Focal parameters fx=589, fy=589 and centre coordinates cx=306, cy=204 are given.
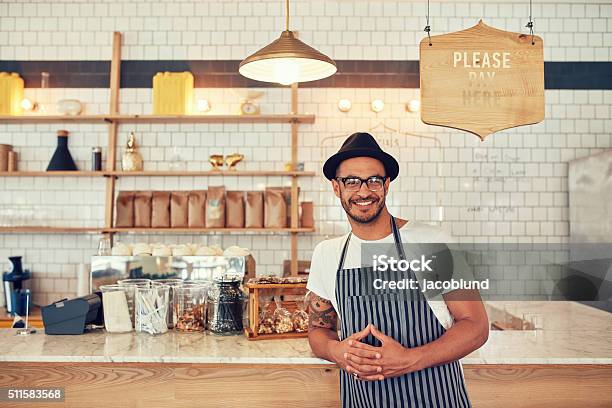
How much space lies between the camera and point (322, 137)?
5336mm

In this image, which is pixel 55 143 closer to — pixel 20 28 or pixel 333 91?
pixel 20 28

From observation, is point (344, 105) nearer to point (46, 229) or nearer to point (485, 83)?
point (485, 83)

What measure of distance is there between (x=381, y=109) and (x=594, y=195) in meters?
1.90

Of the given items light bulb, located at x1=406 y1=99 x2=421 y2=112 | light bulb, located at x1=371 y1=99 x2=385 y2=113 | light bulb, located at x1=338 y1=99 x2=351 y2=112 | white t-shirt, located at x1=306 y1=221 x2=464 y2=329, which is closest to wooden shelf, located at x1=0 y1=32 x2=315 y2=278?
light bulb, located at x1=338 y1=99 x2=351 y2=112

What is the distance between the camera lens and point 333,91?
537cm

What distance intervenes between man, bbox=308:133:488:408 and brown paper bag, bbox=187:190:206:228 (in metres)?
2.70

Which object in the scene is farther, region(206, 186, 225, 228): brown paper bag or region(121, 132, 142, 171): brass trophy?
region(121, 132, 142, 171): brass trophy

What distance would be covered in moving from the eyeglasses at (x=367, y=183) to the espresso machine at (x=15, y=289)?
11.8 ft

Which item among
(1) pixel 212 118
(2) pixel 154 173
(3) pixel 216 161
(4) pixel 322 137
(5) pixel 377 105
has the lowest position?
(2) pixel 154 173

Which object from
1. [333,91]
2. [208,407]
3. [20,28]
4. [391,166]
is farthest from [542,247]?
[20,28]

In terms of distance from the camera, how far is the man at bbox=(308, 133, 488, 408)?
7.00ft

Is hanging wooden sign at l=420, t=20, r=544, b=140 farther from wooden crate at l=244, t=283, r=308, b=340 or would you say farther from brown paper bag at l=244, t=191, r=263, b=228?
brown paper bag at l=244, t=191, r=263, b=228

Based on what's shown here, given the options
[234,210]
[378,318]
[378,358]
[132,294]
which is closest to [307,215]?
[234,210]

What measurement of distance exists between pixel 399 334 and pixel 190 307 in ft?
3.91
